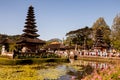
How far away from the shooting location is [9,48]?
53219mm

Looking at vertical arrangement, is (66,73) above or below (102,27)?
below

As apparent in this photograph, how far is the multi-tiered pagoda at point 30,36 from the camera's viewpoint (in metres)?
48.7

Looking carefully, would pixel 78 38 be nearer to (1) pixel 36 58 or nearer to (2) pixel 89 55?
(2) pixel 89 55

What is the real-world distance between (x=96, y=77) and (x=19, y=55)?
1198 inches

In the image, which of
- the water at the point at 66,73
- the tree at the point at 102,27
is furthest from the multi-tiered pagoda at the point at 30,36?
the tree at the point at 102,27

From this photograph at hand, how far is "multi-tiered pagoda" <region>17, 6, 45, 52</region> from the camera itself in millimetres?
48688

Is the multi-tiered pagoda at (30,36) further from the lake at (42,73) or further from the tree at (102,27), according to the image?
the tree at (102,27)

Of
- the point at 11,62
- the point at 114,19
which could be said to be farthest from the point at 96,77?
the point at 114,19

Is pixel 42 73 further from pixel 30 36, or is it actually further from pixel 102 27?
pixel 102 27

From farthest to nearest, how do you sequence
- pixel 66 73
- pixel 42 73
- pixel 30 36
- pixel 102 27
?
1. pixel 102 27
2. pixel 30 36
3. pixel 66 73
4. pixel 42 73

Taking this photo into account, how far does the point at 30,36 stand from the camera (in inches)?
2008

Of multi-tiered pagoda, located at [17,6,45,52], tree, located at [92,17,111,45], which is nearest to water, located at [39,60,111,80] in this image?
multi-tiered pagoda, located at [17,6,45,52]

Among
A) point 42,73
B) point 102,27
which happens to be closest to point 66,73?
point 42,73

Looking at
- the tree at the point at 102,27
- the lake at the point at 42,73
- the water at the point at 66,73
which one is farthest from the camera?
the tree at the point at 102,27
